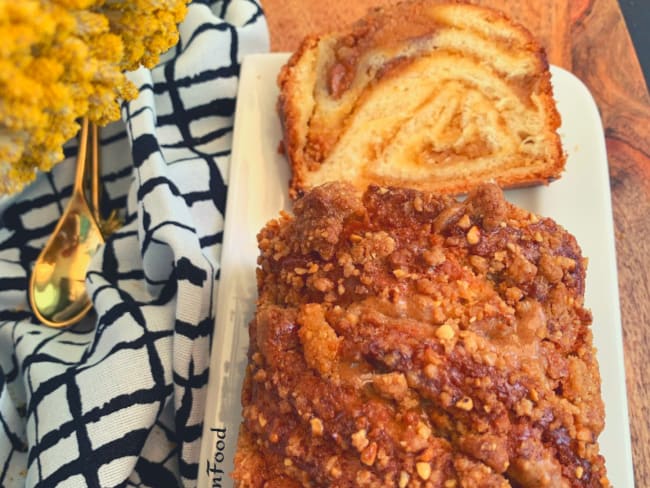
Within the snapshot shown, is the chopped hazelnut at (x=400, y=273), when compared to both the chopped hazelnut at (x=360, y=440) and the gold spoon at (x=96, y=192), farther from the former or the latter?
the gold spoon at (x=96, y=192)

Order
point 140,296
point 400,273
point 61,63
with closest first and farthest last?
point 61,63
point 400,273
point 140,296

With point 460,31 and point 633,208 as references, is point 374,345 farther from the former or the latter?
point 633,208

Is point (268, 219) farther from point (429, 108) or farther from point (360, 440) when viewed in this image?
point (360, 440)

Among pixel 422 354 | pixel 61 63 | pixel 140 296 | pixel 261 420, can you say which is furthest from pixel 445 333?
pixel 140 296

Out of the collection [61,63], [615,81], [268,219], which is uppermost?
[615,81]

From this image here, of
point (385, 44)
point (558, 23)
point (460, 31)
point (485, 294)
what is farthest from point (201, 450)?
point (558, 23)

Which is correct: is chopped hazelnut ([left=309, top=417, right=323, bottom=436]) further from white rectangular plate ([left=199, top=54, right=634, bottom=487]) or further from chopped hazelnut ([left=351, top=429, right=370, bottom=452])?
white rectangular plate ([left=199, top=54, right=634, bottom=487])
